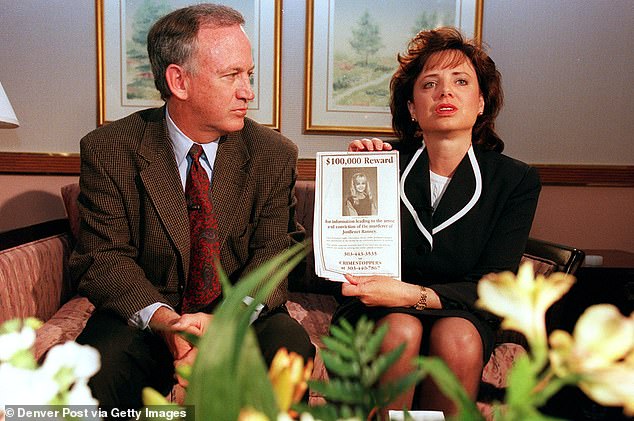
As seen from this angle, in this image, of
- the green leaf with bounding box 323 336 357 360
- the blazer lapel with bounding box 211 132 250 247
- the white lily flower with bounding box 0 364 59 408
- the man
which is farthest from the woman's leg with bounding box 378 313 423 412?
the white lily flower with bounding box 0 364 59 408

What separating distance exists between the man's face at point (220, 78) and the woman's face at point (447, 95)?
61 centimetres

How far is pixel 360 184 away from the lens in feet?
6.23

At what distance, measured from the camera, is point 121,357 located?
5.82 feet

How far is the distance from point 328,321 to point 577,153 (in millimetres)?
1809

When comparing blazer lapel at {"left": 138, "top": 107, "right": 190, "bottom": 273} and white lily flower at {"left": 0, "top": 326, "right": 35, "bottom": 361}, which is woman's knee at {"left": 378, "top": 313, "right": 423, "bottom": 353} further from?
white lily flower at {"left": 0, "top": 326, "right": 35, "bottom": 361}

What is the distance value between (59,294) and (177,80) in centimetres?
102

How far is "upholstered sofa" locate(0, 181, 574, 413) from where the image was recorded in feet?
6.53

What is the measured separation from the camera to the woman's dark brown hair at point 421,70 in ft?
6.96

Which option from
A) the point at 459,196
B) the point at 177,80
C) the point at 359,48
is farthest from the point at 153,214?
the point at 359,48

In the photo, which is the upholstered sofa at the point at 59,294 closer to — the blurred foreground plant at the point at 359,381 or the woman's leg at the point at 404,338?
the woman's leg at the point at 404,338

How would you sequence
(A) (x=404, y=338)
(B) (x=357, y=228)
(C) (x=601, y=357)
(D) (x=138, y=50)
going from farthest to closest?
1. (D) (x=138, y=50)
2. (B) (x=357, y=228)
3. (A) (x=404, y=338)
4. (C) (x=601, y=357)

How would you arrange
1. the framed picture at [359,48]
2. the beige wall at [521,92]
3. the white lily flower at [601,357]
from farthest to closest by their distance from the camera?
the framed picture at [359,48], the beige wall at [521,92], the white lily flower at [601,357]

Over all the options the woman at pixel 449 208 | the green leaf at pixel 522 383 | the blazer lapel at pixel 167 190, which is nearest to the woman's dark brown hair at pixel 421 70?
the woman at pixel 449 208

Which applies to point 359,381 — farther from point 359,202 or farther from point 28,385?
point 359,202
